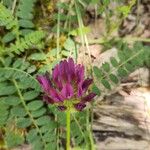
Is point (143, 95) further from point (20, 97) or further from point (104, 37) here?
point (20, 97)

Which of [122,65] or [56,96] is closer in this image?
[56,96]

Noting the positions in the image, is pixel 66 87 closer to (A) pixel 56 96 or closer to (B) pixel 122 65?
(A) pixel 56 96

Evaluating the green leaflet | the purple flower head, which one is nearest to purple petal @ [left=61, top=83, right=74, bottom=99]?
the purple flower head

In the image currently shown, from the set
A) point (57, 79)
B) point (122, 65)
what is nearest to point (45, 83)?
point (57, 79)

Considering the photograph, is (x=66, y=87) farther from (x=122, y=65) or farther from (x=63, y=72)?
(x=122, y=65)

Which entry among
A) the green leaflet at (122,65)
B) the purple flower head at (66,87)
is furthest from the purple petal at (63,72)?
the green leaflet at (122,65)

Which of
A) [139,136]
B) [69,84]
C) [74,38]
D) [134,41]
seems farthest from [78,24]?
[69,84]

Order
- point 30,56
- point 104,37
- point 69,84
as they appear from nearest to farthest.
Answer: point 69,84 < point 30,56 < point 104,37

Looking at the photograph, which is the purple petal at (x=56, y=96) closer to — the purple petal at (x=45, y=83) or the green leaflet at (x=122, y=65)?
the purple petal at (x=45, y=83)
